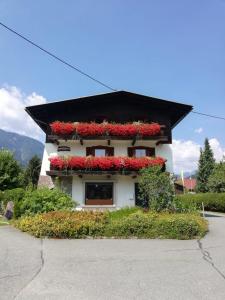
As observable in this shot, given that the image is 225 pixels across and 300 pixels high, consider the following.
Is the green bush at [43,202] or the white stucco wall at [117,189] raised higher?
the white stucco wall at [117,189]

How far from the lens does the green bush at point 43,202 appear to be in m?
18.5

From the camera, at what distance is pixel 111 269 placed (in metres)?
9.30

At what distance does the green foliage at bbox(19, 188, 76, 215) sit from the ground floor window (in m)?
8.57

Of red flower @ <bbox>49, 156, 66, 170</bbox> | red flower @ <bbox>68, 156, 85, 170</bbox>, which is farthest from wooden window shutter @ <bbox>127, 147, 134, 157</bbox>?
red flower @ <bbox>49, 156, 66, 170</bbox>

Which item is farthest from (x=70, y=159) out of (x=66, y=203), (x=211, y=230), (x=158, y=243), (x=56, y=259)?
(x=56, y=259)

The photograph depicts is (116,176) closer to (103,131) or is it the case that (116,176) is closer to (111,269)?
(103,131)

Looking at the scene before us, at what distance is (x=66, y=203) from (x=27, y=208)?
187cm

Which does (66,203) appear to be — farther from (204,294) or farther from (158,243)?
(204,294)

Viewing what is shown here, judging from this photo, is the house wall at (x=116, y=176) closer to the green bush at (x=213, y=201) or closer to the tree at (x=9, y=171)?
the green bush at (x=213, y=201)

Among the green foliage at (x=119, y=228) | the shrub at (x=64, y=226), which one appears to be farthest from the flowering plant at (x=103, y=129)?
the green foliage at (x=119, y=228)

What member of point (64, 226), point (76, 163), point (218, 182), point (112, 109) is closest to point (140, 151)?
point (112, 109)

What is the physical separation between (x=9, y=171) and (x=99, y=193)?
11.8 meters

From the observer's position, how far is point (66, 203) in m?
19.3

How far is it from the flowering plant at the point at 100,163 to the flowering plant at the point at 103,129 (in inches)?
69.6
